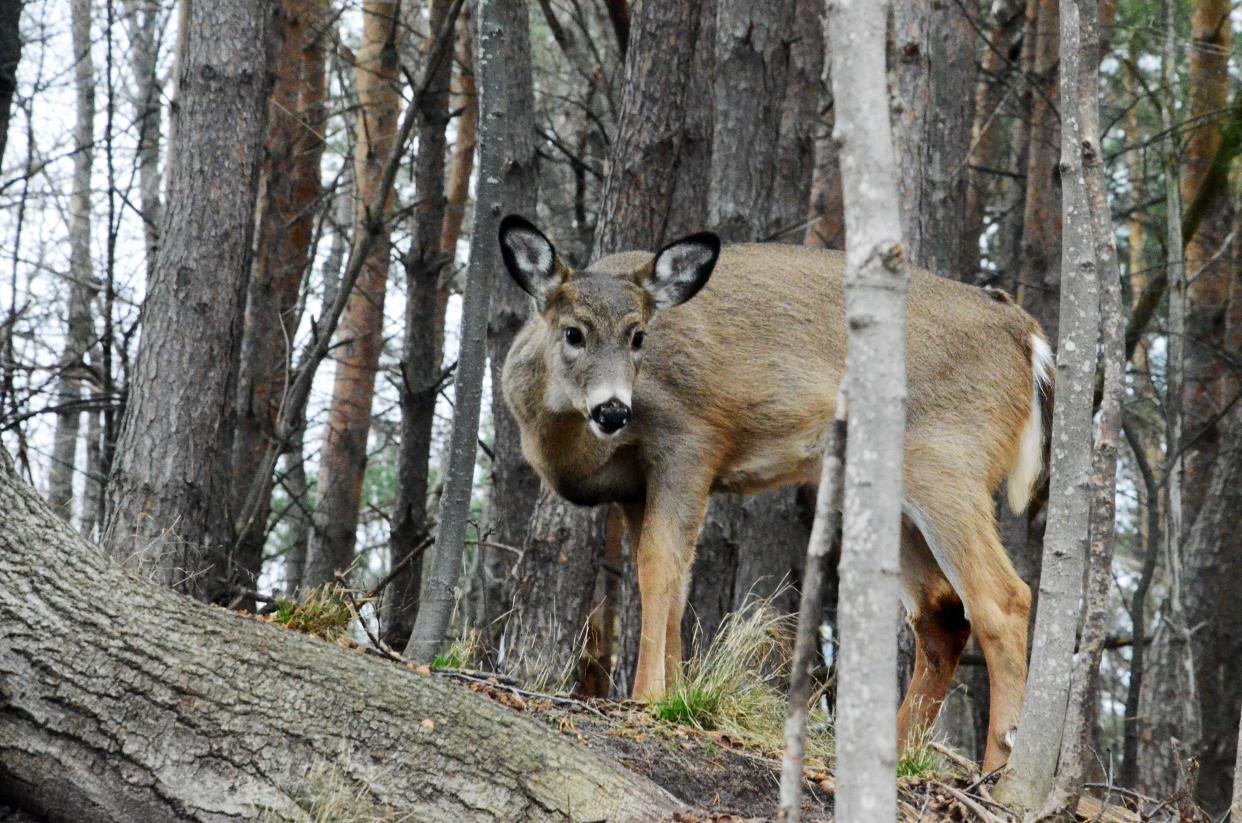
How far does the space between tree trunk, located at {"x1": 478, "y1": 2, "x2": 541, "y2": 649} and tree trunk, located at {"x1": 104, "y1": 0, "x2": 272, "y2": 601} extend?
8.85ft

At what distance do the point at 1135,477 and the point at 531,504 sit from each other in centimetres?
1393

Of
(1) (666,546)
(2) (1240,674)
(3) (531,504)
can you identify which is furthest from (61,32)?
(2) (1240,674)

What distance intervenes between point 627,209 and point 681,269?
2792 mm

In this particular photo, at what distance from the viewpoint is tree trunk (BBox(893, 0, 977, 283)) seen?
28.9 ft

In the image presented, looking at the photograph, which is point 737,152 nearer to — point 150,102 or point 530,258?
point 530,258

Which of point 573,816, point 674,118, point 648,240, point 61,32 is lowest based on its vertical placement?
point 573,816

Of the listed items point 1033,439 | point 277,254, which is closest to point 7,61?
point 277,254

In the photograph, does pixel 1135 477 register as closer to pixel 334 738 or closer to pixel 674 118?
pixel 674 118

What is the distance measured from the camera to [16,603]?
4.33 meters

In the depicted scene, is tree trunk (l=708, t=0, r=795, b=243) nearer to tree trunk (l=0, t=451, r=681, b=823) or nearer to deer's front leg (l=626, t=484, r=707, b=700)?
deer's front leg (l=626, t=484, r=707, b=700)

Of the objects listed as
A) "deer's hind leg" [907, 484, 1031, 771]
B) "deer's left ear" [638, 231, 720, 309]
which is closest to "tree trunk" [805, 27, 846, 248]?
"deer's left ear" [638, 231, 720, 309]

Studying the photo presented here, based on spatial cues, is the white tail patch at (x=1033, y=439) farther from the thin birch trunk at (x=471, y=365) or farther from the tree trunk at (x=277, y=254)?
the tree trunk at (x=277, y=254)

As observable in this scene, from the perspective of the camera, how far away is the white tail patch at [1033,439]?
790 centimetres

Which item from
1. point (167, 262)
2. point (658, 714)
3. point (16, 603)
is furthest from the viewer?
point (167, 262)
